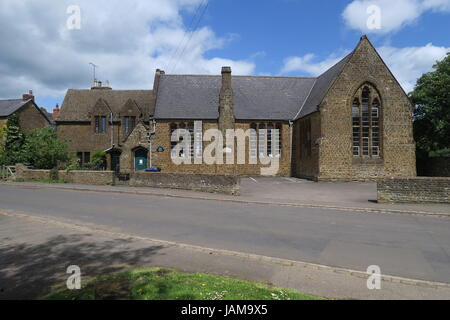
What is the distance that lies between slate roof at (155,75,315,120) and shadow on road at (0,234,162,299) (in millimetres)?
23007

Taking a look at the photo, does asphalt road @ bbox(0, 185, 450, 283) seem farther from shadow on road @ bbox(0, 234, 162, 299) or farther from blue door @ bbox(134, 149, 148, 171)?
blue door @ bbox(134, 149, 148, 171)

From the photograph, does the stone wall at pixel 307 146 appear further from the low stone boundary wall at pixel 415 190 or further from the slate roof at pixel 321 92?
the low stone boundary wall at pixel 415 190

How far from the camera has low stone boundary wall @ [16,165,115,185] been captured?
22.9 m

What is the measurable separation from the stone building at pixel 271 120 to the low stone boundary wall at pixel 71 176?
5.06m

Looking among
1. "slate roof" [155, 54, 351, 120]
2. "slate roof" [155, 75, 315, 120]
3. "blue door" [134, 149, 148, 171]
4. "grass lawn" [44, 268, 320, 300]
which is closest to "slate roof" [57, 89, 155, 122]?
"slate roof" [155, 75, 315, 120]

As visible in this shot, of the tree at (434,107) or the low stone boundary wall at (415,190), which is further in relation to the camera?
the tree at (434,107)

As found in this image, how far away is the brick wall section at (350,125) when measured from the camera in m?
24.7

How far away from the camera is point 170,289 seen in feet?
14.6

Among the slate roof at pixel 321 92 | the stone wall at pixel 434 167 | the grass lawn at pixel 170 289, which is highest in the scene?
the slate roof at pixel 321 92

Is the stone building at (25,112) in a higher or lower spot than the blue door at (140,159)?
higher

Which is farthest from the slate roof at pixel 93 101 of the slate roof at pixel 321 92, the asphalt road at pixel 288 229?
the asphalt road at pixel 288 229

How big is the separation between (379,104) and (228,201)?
17.1 m

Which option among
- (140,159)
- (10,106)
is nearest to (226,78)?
(140,159)

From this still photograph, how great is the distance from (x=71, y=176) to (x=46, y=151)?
485 cm
